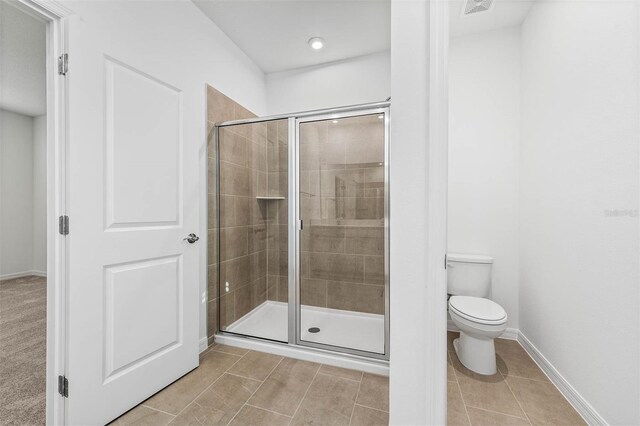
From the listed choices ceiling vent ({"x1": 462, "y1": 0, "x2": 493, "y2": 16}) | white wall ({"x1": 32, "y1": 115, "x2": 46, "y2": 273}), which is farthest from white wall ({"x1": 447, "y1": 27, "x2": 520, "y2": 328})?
white wall ({"x1": 32, "y1": 115, "x2": 46, "y2": 273})

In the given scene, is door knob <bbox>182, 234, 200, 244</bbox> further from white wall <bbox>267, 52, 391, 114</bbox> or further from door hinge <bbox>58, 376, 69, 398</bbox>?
white wall <bbox>267, 52, 391, 114</bbox>

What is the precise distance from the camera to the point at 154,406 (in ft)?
4.69

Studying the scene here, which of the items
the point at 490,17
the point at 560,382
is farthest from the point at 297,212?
the point at 490,17

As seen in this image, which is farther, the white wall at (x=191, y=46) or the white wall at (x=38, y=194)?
the white wall at (x=38, y=194)

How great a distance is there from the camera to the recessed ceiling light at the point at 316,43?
2.35 metres

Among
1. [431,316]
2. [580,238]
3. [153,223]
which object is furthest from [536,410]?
[153,223]

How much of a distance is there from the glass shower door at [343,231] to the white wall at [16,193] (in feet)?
15.3

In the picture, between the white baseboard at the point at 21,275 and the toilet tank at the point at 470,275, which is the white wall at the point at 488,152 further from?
the white baseboard at the point at 21,275

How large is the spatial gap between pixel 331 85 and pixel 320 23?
625mm

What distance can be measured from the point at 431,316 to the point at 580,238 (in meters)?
1.25

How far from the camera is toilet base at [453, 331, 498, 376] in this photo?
173 cm

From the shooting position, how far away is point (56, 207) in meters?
1.17

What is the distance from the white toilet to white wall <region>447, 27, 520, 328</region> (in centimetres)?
19

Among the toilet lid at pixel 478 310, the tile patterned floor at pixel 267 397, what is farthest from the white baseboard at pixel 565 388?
the tile patterned floor at pixel 267 397
